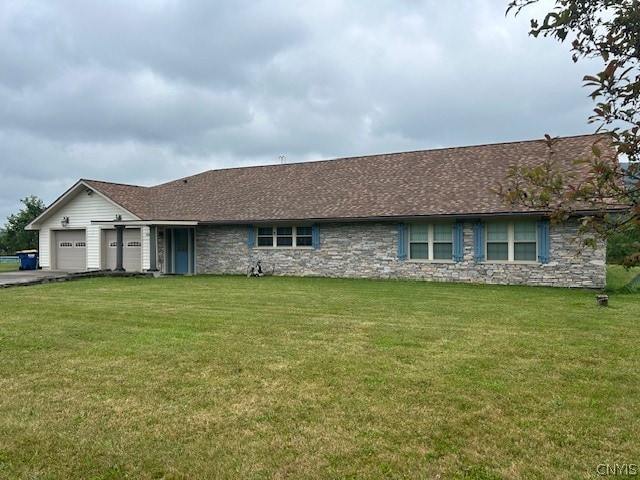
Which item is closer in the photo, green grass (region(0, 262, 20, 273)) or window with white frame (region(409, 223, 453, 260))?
window with white frame (region(409, 223, 453, 260))

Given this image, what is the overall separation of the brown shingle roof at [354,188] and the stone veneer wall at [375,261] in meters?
0.83

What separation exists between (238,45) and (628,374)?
1660cm

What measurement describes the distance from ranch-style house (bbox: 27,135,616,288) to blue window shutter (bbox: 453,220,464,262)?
1.9 inches

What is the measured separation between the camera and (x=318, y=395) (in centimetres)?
491

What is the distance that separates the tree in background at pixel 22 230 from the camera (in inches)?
1433

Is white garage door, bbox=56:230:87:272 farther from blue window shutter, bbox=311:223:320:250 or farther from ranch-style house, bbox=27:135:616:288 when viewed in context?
blue window shutter, bbox=311:223:320:250

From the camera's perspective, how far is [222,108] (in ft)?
85.2

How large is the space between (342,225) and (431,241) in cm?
350

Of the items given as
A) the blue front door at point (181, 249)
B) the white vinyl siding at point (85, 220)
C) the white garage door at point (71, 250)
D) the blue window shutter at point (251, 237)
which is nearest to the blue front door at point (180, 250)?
the blue front door at point (181, 249)

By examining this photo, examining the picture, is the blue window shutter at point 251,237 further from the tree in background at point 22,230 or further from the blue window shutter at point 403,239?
the tree in background at point 22,230

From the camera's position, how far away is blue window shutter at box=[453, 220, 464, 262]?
16719 mm

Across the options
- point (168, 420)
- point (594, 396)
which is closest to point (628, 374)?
point (594, 396)

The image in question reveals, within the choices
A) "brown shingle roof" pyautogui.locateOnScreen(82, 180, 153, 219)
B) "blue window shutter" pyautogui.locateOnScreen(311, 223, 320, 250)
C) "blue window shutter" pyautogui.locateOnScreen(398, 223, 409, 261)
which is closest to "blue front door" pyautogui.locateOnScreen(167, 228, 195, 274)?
"brown shingle roof" pyautogui.locateOnScreen(82, 180, 153, 219)

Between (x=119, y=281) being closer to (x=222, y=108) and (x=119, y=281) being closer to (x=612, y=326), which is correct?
(x=222, y=108)
